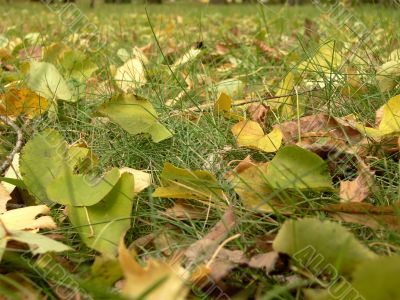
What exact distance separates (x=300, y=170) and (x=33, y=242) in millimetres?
384

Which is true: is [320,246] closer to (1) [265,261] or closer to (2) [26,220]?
(1) [265,261]

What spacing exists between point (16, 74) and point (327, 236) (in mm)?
1235

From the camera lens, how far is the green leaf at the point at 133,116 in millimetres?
989

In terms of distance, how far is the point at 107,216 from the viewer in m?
0.74

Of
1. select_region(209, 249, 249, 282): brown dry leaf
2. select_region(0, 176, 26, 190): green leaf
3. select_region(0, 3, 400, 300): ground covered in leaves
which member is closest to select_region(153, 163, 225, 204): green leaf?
select_region(0, 3, 400, 300): ground covered in leaves

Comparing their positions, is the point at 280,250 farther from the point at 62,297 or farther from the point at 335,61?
the point at 335,61

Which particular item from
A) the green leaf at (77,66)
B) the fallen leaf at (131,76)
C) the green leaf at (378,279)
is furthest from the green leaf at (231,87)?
the green leaf at (378,279)

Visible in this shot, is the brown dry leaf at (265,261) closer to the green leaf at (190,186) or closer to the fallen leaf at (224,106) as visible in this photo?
the green leaf at (190,186)

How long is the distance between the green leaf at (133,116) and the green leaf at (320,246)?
46 centimetres

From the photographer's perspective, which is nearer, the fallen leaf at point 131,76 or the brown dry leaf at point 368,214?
the brown dry leaf at point 368,214

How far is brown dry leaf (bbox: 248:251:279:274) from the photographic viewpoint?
0.60 metres

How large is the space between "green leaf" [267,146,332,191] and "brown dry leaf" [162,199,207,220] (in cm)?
12

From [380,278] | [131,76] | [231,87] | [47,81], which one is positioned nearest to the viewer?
[380,278]

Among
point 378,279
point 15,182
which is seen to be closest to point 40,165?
point 15,182
